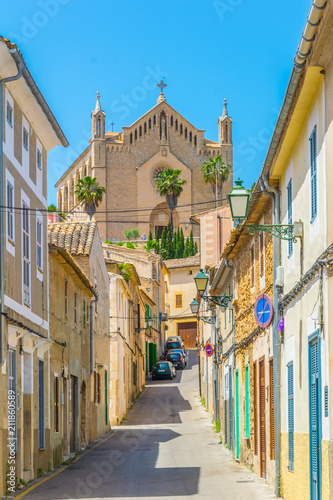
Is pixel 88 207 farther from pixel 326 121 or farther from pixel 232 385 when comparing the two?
pixel 326 121

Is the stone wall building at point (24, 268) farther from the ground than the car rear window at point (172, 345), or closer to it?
farther from the ground

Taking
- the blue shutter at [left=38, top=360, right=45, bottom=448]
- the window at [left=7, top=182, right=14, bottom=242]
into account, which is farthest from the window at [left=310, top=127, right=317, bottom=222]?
the blue shutter at [left=38, top=360, right=45, bottom=448]

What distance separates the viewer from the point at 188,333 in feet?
285

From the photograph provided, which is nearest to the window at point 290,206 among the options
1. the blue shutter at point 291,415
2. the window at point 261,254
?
A: the blue shutter at point 291,415

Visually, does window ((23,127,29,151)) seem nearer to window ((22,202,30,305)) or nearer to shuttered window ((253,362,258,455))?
window ((22,202,30,305))

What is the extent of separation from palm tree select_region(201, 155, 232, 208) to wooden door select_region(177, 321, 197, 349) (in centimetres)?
2091

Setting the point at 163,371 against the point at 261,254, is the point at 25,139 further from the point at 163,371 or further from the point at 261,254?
the point at 163,371

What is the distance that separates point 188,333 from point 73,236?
5617cm

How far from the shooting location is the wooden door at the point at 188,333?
86.1 meters

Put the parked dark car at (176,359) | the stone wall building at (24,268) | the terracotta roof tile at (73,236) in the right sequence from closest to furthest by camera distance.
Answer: the stone wall building at (24,268), the terracotta roof tile at (73,236), the parked dark car at (176,359)

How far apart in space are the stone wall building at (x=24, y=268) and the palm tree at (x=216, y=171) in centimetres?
7958

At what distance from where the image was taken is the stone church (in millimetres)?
104000

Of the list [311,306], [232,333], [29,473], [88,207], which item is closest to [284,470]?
[311,306]

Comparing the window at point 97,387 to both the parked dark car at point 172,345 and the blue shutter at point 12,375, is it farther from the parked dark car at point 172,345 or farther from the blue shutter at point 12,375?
the parked dark car at point 172,345
